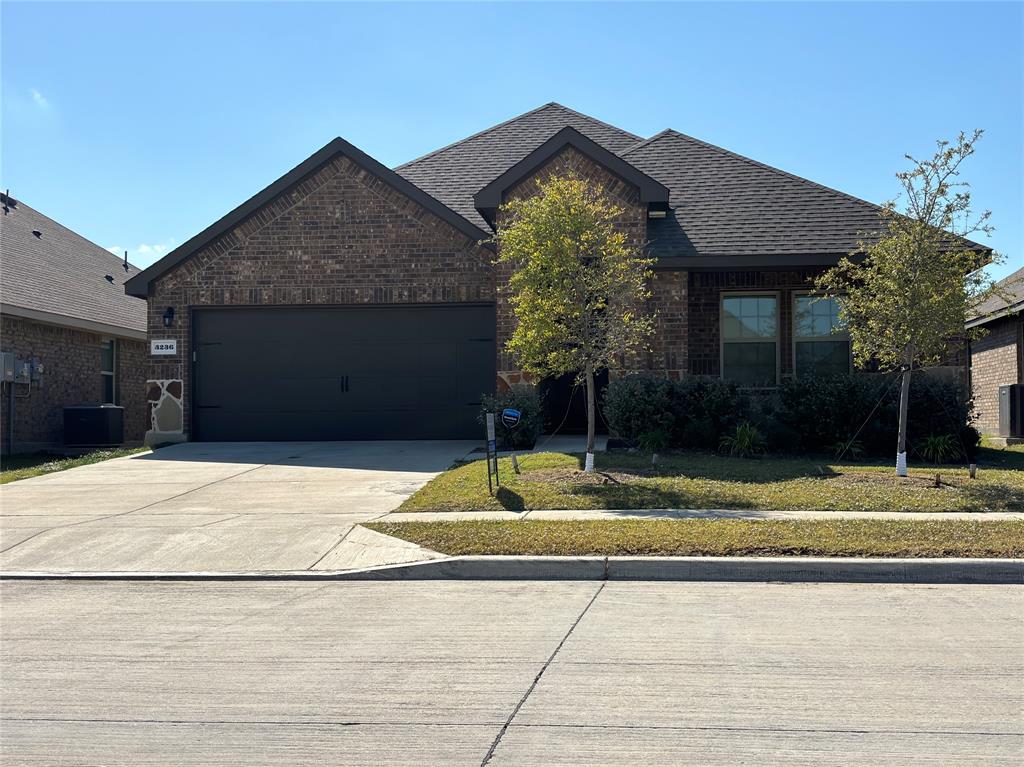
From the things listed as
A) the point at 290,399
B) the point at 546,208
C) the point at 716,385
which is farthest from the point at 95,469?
the point at 716,385

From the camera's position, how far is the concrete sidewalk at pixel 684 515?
10242 millimetres

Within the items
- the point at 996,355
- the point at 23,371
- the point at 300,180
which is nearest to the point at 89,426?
the point at 23,371

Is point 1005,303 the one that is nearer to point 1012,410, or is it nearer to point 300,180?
point 1012,410

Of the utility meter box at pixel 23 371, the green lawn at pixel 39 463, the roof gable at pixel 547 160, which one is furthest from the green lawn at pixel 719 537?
the utility meter box at pixel 23 371

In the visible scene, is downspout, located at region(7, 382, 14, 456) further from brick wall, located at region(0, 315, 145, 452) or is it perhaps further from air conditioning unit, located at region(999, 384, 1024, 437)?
air conditioning unit, located at region(999, 384, 1024, 437)

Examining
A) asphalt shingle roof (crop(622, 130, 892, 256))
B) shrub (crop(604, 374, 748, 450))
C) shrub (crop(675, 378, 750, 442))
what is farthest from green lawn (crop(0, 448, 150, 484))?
asphalt shingle roof (crop(622, 130, 892, 256))

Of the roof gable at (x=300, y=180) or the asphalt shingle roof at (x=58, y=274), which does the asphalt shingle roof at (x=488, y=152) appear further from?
the asphalt shingle roof at (x=58, y=274)

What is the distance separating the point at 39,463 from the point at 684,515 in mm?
13630

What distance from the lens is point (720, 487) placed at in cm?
1197

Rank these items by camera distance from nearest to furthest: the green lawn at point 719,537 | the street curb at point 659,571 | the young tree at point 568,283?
1. the street curb at point 659,571
2. the green lawn at point 719,537
3. the young tree at point 568,283

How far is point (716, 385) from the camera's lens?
49.7ft

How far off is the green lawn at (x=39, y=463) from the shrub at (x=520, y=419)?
7.00 meters

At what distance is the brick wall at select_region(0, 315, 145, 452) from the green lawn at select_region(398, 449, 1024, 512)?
11235 millimetres

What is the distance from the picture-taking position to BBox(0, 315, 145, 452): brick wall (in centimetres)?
1992
